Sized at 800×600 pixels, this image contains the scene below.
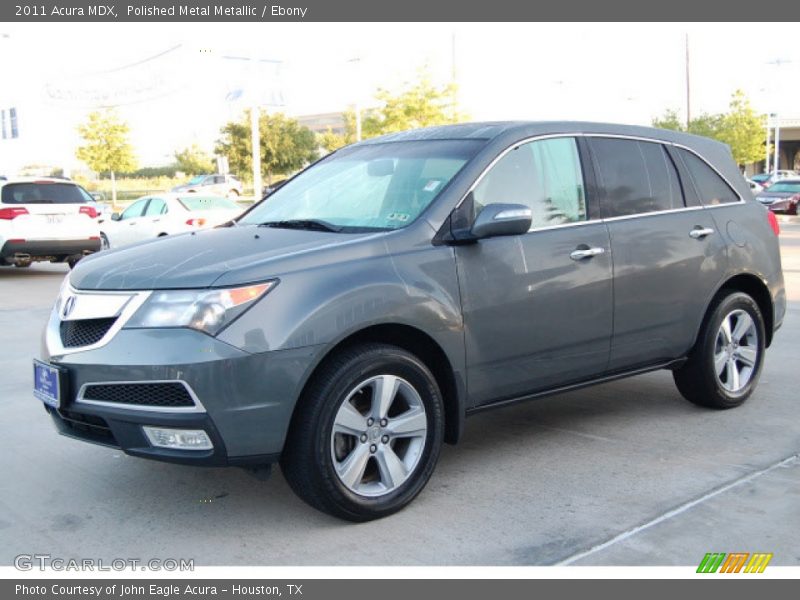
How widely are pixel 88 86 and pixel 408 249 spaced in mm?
33351

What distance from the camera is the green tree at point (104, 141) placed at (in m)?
46.2

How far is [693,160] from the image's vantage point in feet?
18.9

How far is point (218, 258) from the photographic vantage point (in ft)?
13.0

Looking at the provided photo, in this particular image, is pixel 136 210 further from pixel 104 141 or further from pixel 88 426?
pixel 104 141

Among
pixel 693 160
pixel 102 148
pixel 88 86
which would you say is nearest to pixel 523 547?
pixel 693 160

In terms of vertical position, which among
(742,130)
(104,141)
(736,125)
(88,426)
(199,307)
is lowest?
(88,426)

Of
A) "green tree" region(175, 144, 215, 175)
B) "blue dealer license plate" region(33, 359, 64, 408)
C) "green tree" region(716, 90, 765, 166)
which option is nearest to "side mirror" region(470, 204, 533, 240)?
"blue dealer license plate" region(33, 359, 64, 408)

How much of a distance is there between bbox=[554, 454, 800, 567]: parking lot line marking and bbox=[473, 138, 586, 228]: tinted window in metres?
1.59

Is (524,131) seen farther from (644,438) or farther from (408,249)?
(644,438)

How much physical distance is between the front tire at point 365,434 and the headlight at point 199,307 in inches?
18.0

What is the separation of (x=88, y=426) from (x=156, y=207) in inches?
515

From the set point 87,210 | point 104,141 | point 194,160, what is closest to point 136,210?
point 87,210

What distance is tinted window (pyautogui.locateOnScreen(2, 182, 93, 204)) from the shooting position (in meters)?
14.4

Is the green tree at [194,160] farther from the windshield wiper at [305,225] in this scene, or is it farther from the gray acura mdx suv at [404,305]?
the windshield wiper at [305,225]
